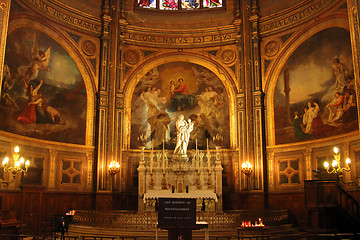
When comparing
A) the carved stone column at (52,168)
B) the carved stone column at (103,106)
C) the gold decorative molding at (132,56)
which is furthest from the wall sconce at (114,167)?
the gold decorative molding at (132,56)

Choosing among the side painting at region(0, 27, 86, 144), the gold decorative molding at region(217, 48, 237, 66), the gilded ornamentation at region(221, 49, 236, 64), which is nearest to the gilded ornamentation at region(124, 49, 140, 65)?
the side painting at region(0, 27, 86, 144)

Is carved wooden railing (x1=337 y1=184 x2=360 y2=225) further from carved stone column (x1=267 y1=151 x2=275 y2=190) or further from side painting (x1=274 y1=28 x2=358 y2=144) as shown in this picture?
carved stone column (x1=267 y1=151 x2=275 y2=190)

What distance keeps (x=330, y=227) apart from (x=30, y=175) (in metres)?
14.6

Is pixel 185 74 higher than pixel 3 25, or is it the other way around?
pixel 185 74

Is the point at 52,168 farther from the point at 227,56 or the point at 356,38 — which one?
the point at 356,38

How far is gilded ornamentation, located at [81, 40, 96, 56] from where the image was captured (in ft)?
82.0

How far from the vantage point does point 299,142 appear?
2262 centimetres

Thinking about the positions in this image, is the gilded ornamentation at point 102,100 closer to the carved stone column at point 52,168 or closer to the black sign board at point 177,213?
the carved stone column at point 52,168

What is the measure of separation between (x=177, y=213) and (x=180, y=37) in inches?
740

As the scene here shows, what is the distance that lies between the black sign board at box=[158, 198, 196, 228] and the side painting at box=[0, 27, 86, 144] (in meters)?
11.7

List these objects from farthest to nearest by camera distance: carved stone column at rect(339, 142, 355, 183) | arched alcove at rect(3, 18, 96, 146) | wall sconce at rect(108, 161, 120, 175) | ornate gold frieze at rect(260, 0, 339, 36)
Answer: wall sconce at rect(108, 161, 120, 175) → ornate gold frieze at rect(260, 0, 339, 36) → arched alcove at rect(3, 18, 96, 146) → carved stone column at rect(339, 142, 355, 183)

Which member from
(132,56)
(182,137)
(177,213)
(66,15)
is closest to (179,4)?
(132,56)

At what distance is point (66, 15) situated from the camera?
24297mm

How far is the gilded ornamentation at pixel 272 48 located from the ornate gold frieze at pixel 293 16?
73cm
